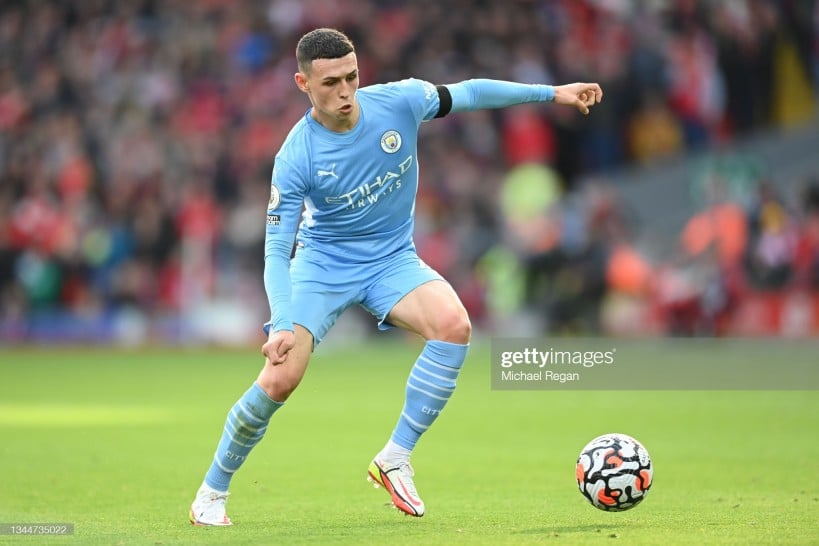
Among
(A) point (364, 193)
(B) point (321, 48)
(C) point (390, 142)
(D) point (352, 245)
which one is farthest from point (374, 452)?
(B) point (321, 48)

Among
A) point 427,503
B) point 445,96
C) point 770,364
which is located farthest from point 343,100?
point 770,364

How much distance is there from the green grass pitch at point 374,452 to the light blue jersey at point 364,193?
4.04 ft

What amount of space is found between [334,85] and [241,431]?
189 cm

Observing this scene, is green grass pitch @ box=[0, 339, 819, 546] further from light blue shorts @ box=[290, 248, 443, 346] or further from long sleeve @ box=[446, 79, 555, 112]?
long sleeve @ box=[446, 79, 555, 112]

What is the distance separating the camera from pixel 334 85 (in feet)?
24.8

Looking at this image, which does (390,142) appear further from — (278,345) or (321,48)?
(278,345)

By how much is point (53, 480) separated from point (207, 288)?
13347 millimetres

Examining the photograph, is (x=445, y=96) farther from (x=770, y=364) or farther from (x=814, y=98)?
(x=814, y=98)

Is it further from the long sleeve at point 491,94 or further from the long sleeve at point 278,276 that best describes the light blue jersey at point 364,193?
the long sleeve at point 278,276

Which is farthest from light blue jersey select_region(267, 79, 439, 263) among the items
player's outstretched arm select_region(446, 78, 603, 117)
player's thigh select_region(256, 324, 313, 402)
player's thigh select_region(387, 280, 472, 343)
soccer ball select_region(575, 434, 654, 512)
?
soccer ball select_region(575, 434, 654, 512)

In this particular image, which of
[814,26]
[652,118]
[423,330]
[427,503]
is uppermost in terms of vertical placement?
[814,26]

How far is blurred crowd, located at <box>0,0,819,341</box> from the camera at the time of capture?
→ 22188mm

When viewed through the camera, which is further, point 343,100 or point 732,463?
point 732,463

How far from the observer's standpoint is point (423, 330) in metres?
7.86
